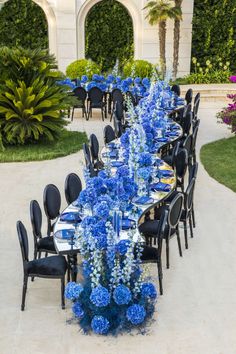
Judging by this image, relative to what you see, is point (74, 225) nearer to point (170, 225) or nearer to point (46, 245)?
point (46, 245)

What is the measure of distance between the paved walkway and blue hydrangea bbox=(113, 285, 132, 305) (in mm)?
437

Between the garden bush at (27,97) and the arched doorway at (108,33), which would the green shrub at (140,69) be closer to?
the arched doorway at (108,33)

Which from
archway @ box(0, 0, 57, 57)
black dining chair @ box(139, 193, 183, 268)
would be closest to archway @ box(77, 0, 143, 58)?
archway @ box(0, 0, 57, 57)

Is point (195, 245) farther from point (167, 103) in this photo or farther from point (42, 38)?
point (42, 38)

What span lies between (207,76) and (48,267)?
54.0 ft

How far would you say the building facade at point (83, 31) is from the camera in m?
19.6

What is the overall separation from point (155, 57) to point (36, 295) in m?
16.3

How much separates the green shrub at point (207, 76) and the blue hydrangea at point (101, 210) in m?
15.8

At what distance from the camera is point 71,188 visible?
6.80m

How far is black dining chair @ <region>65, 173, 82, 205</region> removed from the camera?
6.73 m

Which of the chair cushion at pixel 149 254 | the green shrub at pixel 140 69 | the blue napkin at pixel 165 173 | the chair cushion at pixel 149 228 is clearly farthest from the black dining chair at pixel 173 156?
the green shrub at pixel 140 69

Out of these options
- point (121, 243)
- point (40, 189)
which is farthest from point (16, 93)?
point (121, 243)

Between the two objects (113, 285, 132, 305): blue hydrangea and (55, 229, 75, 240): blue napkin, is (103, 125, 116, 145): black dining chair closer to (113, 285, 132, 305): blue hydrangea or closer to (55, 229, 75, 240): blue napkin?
(55, 229, 75, 240): blue napkin

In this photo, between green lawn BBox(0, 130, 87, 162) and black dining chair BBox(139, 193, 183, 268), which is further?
green lawn BBox(0, 130, 87, 162)
